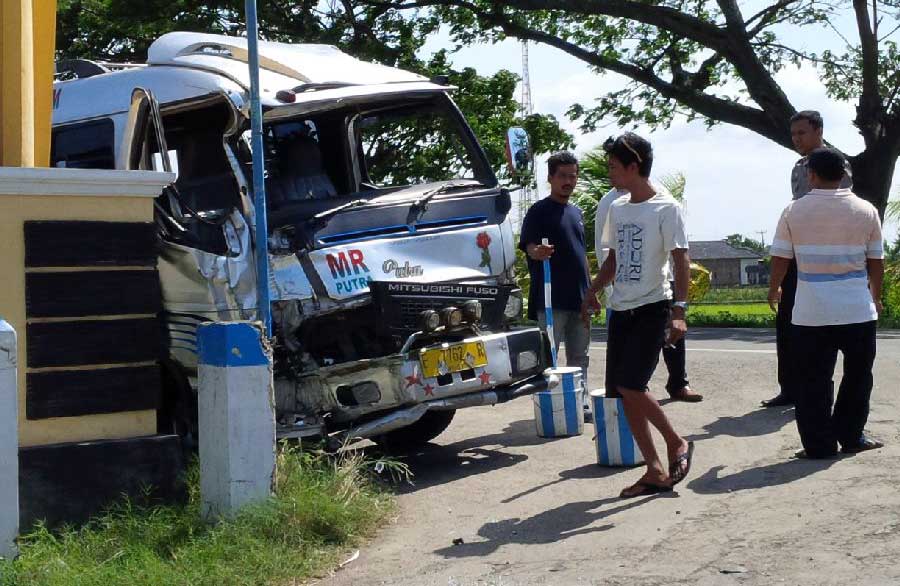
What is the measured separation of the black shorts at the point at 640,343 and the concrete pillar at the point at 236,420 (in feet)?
6.26

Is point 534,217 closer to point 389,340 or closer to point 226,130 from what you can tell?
point 389,340

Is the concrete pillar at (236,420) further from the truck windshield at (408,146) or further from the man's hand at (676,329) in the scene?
the truck windshield at (408,146)

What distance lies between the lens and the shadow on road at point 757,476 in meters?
6.99

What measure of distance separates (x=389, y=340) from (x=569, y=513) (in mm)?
1763

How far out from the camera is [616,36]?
25.6m

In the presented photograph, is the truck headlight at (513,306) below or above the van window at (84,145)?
below

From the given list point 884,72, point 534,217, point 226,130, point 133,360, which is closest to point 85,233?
point 133,360

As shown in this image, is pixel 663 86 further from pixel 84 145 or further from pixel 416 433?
pixel 84 145

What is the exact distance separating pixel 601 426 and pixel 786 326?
2.05m

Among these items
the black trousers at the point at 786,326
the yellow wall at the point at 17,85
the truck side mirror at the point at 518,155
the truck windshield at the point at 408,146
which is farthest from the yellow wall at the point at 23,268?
the black trousers at the point at 786,326

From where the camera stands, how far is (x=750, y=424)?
29.7 feet

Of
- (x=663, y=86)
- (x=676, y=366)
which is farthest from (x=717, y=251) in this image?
(x=676, y=366)

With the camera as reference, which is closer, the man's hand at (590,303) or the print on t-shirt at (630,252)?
the print on t-shirt at (630,252)

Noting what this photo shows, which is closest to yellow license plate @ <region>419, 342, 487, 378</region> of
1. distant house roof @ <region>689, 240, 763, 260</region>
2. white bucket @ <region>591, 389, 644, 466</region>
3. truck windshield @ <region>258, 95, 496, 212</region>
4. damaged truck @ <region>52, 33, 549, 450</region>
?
damaged truck @ <region>52, 33, 549, 450</region>
